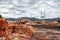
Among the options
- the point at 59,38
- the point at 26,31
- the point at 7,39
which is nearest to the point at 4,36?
the point at 7,39

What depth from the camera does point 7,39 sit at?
81.4 feet

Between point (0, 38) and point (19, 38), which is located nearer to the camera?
point (0, 38)

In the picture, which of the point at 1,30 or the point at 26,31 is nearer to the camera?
the point at 1,30

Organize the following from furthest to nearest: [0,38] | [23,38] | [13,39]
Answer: [23,38]
[13,39]
[0,38]

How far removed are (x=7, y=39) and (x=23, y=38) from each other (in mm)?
4123

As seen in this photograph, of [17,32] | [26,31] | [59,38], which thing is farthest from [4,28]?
[59,38]

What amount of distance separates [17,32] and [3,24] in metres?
5.36

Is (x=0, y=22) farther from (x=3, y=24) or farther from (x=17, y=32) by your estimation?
(x=17, y=32)

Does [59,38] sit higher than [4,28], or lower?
lower

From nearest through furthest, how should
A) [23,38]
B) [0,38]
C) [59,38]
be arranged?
[0,38] → [23,38] → [59,38]

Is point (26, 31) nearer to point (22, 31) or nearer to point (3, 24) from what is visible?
point (22, 31)

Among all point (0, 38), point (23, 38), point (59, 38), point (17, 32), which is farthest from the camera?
point (59, 38)

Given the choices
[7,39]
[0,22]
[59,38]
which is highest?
Result: [0,22]

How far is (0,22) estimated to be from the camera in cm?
2625
